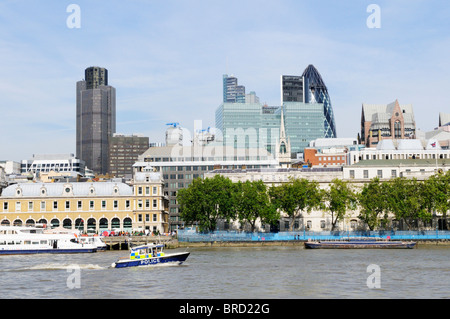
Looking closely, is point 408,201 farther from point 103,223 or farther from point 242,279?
point 242,279

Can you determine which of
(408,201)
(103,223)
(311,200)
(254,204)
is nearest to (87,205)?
(103,223)

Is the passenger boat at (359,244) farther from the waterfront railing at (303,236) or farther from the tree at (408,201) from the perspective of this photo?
the tree at (408,201)

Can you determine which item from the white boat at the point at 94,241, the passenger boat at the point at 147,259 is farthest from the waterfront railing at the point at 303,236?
the passenger boat at the point at 147,259

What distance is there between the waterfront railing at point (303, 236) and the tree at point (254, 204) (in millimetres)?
4847

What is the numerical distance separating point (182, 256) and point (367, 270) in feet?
73.8

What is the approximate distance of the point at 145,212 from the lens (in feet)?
525

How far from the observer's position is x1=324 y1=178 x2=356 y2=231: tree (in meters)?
139

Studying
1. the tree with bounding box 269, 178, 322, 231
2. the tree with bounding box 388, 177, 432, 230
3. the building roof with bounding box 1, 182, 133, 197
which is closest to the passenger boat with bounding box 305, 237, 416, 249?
the tree with bounding box 388, 177, 432, 230

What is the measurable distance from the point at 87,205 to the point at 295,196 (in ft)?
166

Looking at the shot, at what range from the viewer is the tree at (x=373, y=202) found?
13588 centimetres

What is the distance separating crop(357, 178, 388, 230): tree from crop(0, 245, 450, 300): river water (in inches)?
1773
